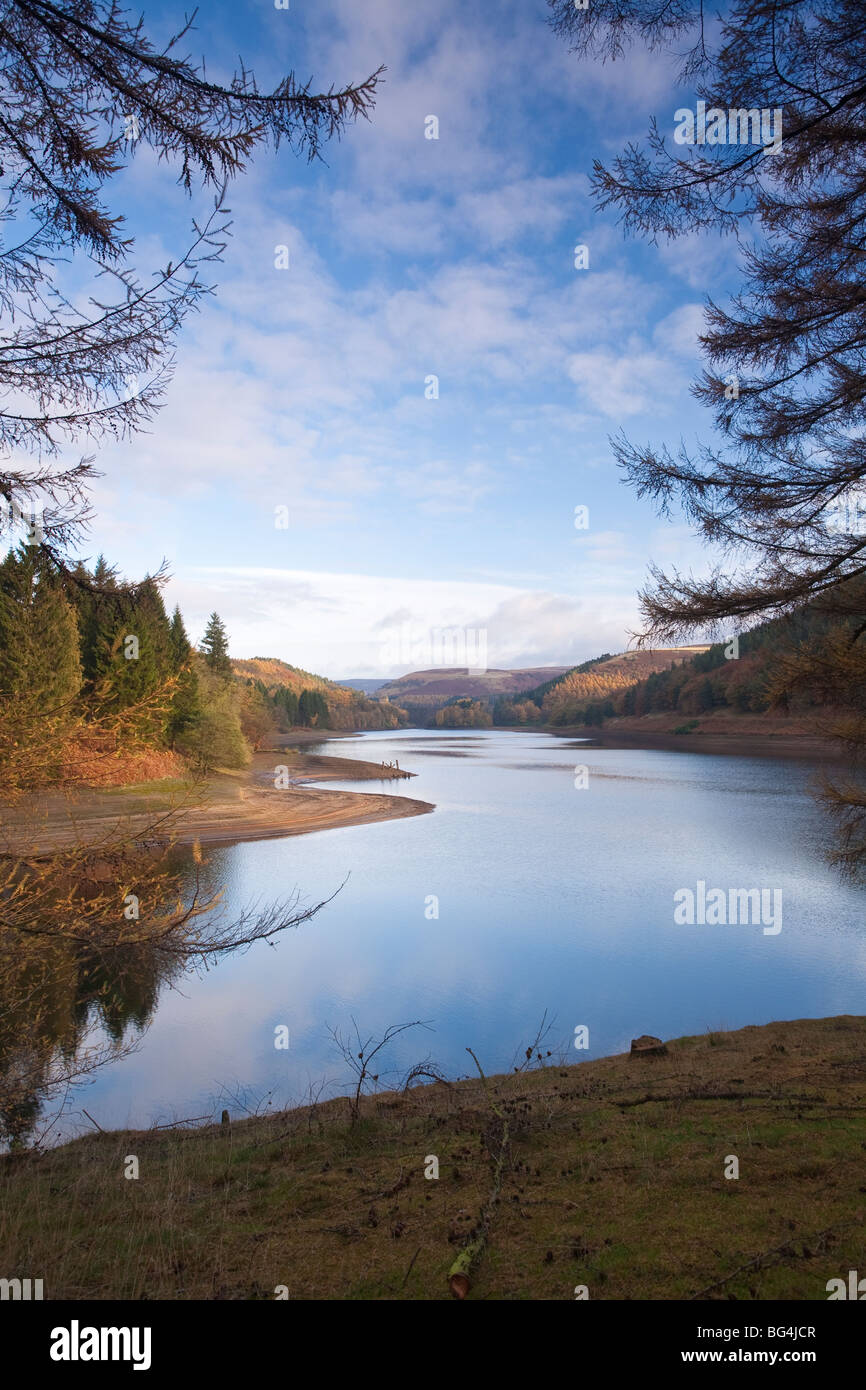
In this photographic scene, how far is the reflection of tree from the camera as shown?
4.62 metres

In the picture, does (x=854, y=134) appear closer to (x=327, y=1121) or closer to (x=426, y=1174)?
(x=426, y=1174)

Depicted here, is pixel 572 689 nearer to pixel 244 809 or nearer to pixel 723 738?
pixel 723 738

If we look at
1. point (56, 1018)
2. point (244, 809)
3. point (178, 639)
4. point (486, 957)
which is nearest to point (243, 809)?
point (244, 809)

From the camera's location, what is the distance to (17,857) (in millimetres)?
4836

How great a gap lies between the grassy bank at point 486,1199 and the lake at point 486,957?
1.55 m

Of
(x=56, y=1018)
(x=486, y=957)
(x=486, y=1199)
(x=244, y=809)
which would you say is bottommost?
(x=486, y=957)

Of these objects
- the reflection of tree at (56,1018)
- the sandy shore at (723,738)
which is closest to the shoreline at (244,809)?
the reflection of tree at (56,1018)

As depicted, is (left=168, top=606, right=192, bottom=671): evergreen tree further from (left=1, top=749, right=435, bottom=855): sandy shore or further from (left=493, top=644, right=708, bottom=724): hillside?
(left=493, top=644, right=708, bottom=724): hillside

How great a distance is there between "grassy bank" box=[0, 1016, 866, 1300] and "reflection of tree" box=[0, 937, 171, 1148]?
81 cm

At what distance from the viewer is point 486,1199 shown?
4.43 metres

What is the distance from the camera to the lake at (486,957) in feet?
33.5

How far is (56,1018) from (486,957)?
789cm

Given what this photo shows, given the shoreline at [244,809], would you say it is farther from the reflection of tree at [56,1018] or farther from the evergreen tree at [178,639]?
the evergreen tree at [178,639]
